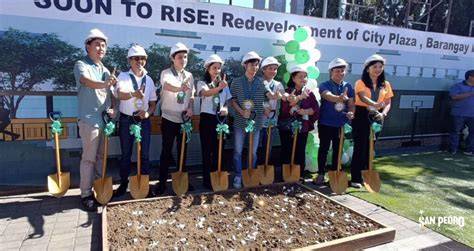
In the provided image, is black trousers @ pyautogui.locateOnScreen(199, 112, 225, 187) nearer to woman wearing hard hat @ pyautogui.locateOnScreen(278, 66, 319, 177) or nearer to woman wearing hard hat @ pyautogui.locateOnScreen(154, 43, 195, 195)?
woman wearing hard hat @ pyautogui.locateOnScreen(154, 43, 195, 195)

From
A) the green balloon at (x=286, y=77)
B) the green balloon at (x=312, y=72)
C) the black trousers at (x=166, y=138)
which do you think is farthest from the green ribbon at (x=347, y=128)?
the black trousers at (x=166, y=138)

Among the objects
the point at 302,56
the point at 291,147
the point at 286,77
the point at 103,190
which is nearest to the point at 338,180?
the point at 291,147

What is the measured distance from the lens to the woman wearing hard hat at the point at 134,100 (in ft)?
12.2

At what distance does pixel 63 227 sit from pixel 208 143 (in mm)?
1783

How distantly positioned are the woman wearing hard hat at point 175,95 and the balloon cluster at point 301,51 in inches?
61.5

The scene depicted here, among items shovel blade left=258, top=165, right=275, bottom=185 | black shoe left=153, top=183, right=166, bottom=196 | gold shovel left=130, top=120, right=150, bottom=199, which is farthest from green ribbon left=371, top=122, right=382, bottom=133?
gold shovel left=130, top=120, right=150, bottom=199

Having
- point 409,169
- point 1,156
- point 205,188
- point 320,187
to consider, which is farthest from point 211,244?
A: point 409,169

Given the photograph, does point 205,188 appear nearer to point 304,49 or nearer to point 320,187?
point 320,187

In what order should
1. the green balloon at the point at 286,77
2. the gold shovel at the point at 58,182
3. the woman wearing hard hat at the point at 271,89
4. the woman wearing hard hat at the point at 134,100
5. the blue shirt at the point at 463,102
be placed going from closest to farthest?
the woman wearing hard hat at the point at 134,100 < the gold shovel at the point at 58,182 < the woman wearing hard hat at the point at 271,89 < the green balloon at the point at 286,77 < the blue shirt at the point at 463,102

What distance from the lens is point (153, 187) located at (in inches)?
175

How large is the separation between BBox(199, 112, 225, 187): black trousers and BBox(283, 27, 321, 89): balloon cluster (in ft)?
4.50

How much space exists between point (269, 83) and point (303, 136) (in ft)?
2.90

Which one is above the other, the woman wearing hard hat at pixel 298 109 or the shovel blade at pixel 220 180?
the woman wearing hard hat at pixel 298 109

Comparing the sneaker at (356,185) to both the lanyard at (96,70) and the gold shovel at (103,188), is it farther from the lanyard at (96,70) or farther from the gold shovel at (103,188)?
the lanyard at (96,70)
